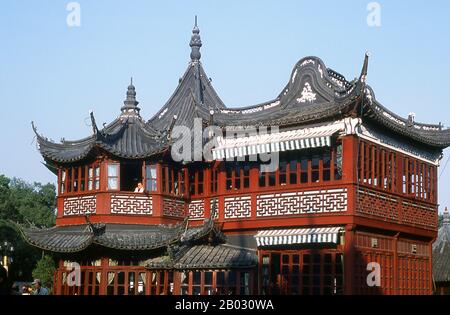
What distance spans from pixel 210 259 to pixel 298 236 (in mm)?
3124

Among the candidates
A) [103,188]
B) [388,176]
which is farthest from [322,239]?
[103,188]

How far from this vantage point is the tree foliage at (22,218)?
42031 mm

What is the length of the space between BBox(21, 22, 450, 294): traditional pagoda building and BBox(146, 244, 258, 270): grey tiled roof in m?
0.05

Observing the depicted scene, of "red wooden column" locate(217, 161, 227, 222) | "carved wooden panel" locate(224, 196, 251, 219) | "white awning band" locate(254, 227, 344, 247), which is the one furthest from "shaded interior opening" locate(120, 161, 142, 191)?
Result: "white awning band" locate(254, 227, 344, 247)

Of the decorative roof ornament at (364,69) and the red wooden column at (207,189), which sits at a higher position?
the decorative roof ornament at (364,69)

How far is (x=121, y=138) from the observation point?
24.9m

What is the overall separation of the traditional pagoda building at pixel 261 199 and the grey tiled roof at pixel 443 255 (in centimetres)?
398

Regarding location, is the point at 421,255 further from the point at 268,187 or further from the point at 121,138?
the point at 121,138

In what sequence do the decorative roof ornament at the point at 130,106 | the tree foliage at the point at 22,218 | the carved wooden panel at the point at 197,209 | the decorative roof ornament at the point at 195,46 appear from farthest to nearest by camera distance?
the tree foliage at the point at 22,218 → the decorative roof ornament at the point at 195,46 → the decorative roof ornament at the point at 130,106 → the carved wooden panel at the point at 197,209

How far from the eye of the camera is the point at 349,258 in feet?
67.6

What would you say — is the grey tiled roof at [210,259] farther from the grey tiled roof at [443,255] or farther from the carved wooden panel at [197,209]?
the grey tiled roof at [443,255]

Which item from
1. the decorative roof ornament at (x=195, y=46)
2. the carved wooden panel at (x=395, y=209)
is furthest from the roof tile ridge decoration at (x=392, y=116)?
the decorative roof ornament at (x=195, y=46)

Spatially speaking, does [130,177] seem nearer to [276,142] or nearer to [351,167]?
[276,142]

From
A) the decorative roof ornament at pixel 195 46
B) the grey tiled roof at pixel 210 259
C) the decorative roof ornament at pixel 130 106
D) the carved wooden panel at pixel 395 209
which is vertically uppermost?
the decorative roof ornament at pixel 195 46
